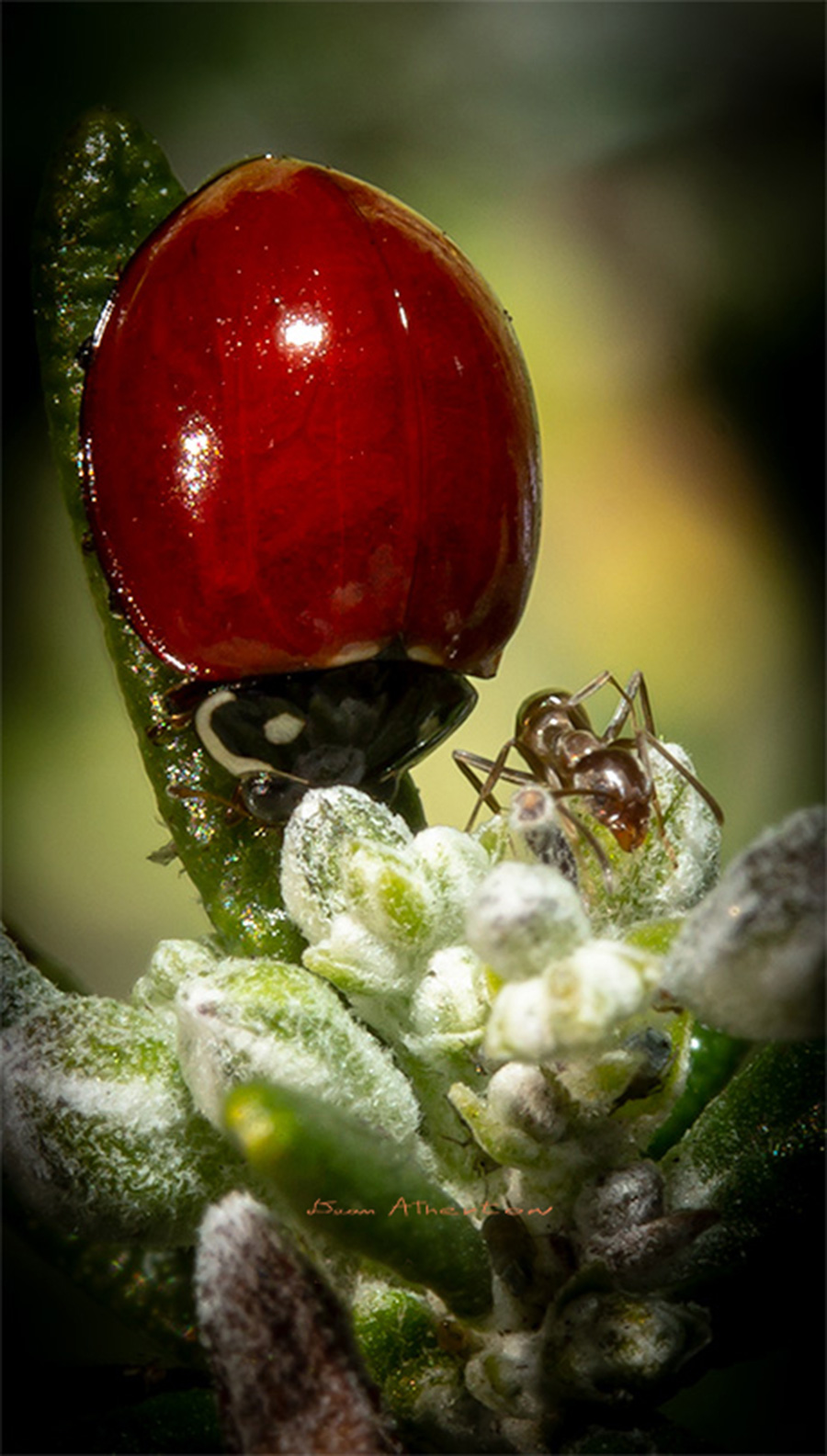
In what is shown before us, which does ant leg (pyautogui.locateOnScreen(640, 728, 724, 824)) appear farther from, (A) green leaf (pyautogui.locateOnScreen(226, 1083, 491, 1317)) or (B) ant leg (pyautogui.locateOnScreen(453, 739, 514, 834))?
(A) green leaf (pyautogui.locateOnScreen(226, 1083, 491, 1317))

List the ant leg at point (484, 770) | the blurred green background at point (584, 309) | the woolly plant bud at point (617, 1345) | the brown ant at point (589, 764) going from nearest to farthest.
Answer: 1. the woolly plant bud at point (617, 1345)
2. the brown ant at point (589, 764)
3. the ant leg at point (484, 770)
4. the blurred green background at point (584, 309)

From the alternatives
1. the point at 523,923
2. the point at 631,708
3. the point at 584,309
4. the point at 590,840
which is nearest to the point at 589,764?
the point at 631,708

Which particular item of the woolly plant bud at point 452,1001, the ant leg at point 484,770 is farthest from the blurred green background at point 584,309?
the woolly plant bud at point 452,1001

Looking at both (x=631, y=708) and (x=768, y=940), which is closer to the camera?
(x=768, y=940)

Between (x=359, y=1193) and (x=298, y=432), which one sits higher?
(x=298, y=432)

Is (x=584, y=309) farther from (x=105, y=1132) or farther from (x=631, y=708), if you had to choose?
(x=105, y=1132)

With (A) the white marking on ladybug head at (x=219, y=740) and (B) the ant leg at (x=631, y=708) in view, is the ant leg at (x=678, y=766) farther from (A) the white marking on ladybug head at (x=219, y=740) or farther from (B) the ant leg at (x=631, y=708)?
(A) the white marking on ladybug head at (x=219, y=740)

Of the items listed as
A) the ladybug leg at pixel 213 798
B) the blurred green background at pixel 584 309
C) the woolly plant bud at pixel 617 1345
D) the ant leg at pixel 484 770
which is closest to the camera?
the woolly plant bud at pixel 617 1345

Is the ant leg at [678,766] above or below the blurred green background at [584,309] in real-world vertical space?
below
